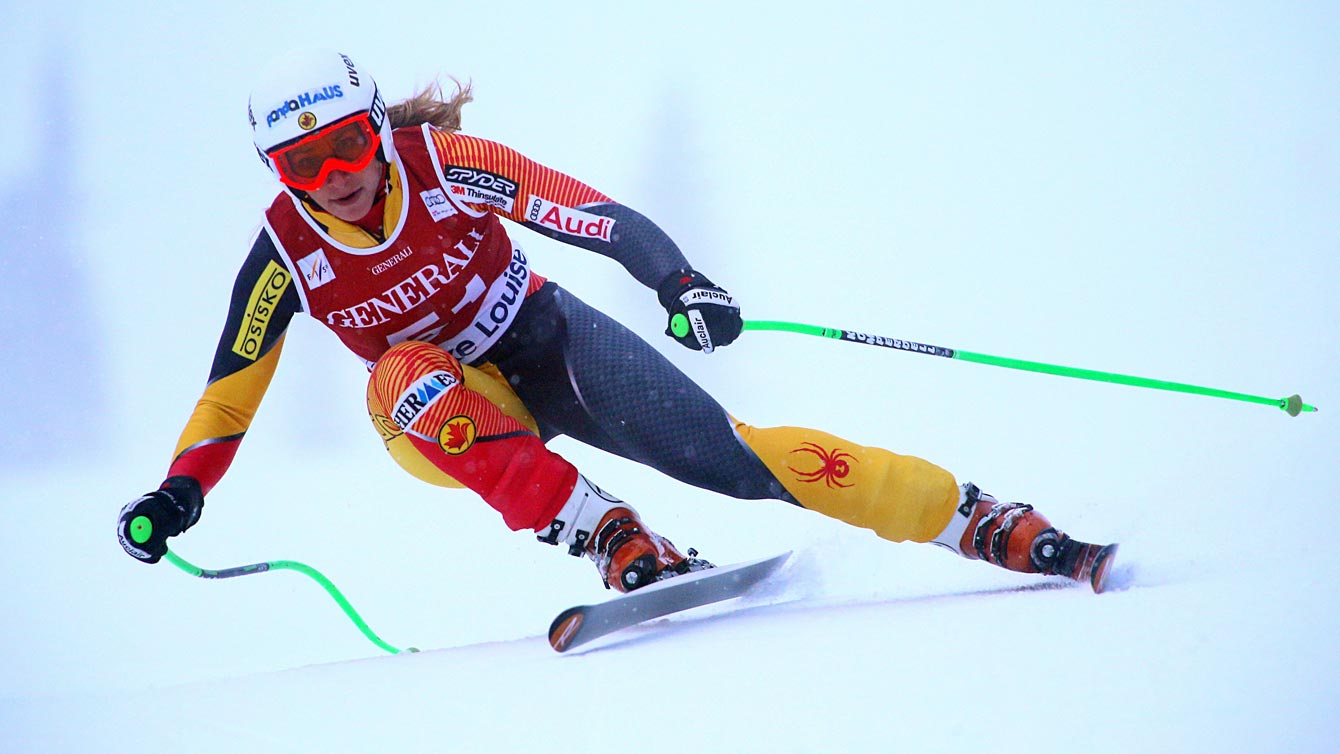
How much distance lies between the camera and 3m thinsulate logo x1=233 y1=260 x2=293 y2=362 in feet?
7.48

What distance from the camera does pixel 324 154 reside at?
2.11 meters

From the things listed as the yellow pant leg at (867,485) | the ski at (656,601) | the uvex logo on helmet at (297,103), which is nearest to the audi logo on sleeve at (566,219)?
the uvex logo on helmet at (297,103)

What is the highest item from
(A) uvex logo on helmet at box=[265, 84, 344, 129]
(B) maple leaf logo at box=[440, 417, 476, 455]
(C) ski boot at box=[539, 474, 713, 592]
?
(A) uvex logo on helmet at box=[265, 84, 344, 129]

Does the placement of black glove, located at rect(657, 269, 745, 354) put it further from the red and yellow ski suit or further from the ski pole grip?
the ski pole grip

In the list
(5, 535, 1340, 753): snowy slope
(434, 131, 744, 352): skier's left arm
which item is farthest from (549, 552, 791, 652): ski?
(434, 131, 744, 352): skier's left arm

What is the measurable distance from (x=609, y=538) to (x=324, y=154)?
97 centimetres

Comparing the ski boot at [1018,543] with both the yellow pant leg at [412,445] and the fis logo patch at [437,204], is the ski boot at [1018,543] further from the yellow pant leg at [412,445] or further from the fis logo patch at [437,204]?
the fis logo patch at [437,204]

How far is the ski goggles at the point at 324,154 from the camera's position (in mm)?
2100

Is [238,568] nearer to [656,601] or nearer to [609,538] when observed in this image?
[609,538]

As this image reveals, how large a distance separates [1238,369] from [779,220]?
2.58 meters

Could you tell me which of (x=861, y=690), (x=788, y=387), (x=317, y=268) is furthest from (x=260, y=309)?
(x=788, y=387)

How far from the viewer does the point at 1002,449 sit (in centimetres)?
413

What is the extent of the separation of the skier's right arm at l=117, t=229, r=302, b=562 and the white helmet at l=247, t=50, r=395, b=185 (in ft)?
0.87

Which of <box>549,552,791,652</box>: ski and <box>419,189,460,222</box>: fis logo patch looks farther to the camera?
<box>419,189,460,222</box>: fis logo patch
